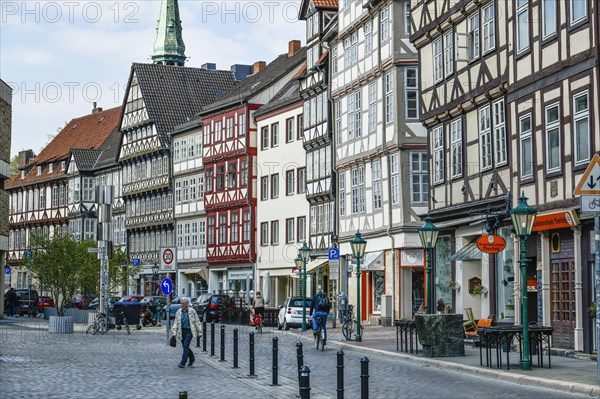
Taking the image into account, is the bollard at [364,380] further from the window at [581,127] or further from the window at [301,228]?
the window at [301,228]

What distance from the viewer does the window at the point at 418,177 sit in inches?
1844

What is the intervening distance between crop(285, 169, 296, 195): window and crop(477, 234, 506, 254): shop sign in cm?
3807

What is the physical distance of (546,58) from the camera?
28812mm

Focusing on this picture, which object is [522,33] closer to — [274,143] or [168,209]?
[274,143]

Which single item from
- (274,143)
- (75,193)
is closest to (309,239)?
(274,143)

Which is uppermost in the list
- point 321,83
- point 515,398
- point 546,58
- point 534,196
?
point 321,83

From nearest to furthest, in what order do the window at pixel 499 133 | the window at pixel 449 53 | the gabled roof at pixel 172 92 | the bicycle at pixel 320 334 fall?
the window at pixel 499 133 < the bicycle at pixel 320 334 < the window at pixel 449 53 < the gabled roof at pixel 172 92

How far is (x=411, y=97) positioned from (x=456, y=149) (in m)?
11.1

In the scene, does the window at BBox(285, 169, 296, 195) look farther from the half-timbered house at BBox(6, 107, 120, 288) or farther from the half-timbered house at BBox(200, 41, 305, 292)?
the half-timbered house at BBox(6, 107, 120, 288)

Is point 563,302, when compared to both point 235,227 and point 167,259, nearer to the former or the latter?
point 167,259

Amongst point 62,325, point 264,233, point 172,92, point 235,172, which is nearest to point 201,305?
point 264,233

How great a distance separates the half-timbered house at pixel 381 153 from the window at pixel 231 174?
20.0m

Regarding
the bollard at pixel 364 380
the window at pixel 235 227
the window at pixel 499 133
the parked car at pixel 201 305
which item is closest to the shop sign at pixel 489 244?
the window at pixel 499 133

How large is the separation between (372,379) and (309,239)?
137 ft
